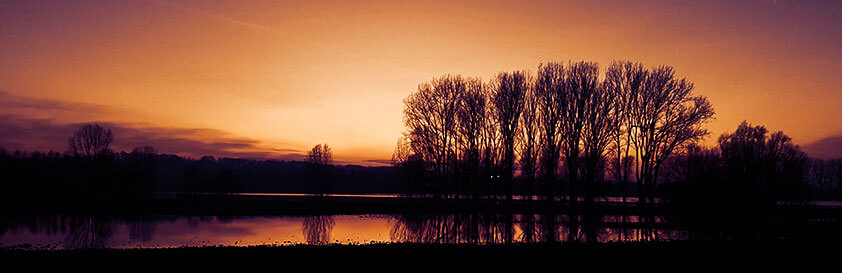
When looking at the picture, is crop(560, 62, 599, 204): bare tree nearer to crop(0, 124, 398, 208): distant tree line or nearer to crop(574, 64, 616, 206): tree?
crop(574, 64, 616, 206): tree

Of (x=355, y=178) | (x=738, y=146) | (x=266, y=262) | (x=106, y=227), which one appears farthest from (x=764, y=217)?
(x=355, y=178)

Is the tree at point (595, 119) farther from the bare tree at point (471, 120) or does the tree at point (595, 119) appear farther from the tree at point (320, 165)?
the tree at point (320, 165)

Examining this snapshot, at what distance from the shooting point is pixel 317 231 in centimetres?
3048

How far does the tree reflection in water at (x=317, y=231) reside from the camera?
999 inches

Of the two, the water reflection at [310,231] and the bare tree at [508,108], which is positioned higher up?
the bare tree at [508,108]

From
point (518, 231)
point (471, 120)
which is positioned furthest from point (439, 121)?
point (518, 231)

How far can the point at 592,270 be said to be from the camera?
14070mm

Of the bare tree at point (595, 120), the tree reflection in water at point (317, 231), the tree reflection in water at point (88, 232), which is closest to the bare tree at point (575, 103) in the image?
the bare tree at point (595, 120)

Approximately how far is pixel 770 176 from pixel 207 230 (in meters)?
50.0

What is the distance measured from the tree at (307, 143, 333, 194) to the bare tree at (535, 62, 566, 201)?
50657 millimetres

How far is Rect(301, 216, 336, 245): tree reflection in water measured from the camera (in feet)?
83.3

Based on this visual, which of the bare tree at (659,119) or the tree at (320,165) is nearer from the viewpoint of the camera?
the bare tree at (659,119)

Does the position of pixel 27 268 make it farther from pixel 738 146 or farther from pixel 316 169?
pixel 316 169

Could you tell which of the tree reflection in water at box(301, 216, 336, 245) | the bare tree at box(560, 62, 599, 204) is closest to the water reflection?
the tree reflection in water at box(301, 216, 336, 245)
